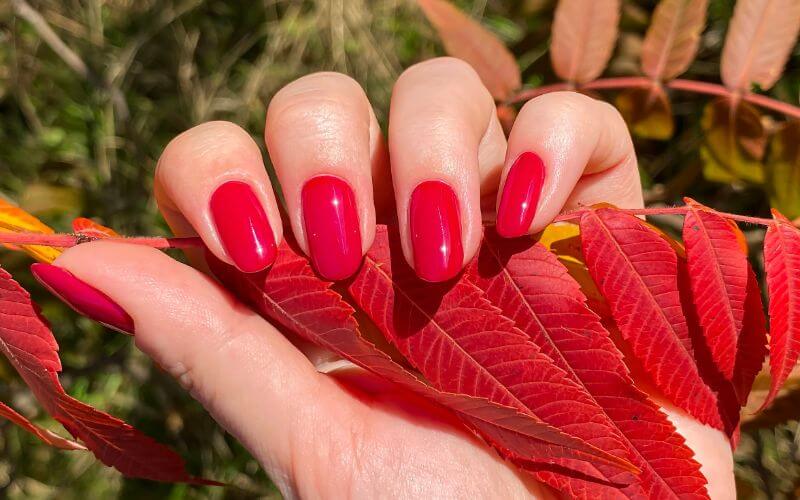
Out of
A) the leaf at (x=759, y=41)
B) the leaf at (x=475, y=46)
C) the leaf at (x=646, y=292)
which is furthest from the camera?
the leaf at (x=475, y=46)

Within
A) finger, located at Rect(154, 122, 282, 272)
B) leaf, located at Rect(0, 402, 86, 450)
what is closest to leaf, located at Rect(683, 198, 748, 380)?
finger, located at Rect(154, 122, 282, 272)

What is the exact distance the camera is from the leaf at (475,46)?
1.20 m

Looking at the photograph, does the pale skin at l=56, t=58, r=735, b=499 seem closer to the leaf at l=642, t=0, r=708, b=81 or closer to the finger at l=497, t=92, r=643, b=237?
the finger at l=497, t=92, r=643, b=237

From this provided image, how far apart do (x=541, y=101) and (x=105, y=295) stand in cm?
61

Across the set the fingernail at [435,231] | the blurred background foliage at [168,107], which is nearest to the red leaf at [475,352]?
the fingernail at [435,231]

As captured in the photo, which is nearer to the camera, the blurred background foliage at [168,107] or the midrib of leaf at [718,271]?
the midrib of leaf at [718,271]

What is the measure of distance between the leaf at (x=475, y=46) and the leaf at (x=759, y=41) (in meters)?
0.38

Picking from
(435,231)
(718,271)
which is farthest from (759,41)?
(435,231)

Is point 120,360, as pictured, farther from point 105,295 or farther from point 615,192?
point 615,192

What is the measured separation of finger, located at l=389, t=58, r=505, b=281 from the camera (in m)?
0.70

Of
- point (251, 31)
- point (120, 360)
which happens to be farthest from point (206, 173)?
point (251, 31)

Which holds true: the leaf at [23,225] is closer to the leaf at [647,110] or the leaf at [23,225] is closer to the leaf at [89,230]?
the leaf at [89,230]

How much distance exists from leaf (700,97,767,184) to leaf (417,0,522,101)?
368 mm

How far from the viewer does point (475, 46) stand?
1238 millimetres
